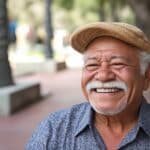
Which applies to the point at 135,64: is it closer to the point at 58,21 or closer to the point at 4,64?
the point at 4,64

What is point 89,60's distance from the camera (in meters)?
2.34

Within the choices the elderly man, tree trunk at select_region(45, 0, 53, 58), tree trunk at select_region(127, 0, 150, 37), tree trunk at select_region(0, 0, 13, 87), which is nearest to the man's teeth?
the elderly man

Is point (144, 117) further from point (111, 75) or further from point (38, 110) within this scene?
point (38, 110)

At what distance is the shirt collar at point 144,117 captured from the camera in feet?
7.58

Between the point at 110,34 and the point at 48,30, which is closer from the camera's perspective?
the point at 110,34

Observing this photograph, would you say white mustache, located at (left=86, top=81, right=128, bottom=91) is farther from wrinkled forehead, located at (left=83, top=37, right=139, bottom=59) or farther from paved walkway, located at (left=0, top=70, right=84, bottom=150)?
paved walkway, located at (left=0, top=70, right=84, bottom=150)

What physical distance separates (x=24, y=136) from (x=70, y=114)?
684 centimetres

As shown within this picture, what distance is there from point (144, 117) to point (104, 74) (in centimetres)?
25

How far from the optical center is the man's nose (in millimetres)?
2262

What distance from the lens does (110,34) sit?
88.4 inches

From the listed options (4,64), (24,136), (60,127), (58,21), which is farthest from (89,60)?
(58,21)

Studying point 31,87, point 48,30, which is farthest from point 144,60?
point 48,30

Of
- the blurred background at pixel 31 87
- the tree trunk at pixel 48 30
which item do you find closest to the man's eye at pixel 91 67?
the blurred background at pixel 31 87

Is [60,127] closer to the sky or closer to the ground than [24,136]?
closer to the sky
